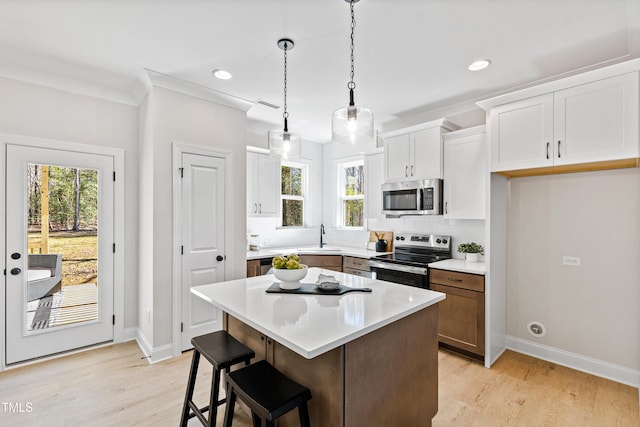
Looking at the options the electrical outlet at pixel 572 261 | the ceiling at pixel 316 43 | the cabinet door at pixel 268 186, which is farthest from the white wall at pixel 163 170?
the electrical outlet at pixel 572 261

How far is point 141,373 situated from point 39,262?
4.71 feet

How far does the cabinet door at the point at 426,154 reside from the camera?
138 inches

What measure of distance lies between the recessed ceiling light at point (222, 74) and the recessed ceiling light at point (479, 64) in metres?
2.15

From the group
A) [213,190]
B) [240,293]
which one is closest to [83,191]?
[213,190]

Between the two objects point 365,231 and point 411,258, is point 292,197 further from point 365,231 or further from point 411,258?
point 411,258

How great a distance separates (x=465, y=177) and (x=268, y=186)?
2563mm

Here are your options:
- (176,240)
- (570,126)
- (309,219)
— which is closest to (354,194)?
(309,219)

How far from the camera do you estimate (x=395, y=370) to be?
1729mm

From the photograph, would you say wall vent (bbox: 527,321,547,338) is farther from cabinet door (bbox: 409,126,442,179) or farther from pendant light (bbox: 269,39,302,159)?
pendant light (bbox: 269,39,302,159)

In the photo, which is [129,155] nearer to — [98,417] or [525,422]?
[98,417]

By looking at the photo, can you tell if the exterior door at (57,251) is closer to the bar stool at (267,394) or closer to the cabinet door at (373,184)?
the bar stool at (267,394)

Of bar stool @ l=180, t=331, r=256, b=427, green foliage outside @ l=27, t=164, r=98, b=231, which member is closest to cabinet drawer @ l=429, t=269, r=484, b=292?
bar stool @ l=180, t=331, r=256, b=427

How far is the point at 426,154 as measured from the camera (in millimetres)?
3598

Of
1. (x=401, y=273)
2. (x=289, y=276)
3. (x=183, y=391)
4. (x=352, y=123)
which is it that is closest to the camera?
(x=352, y=123)
